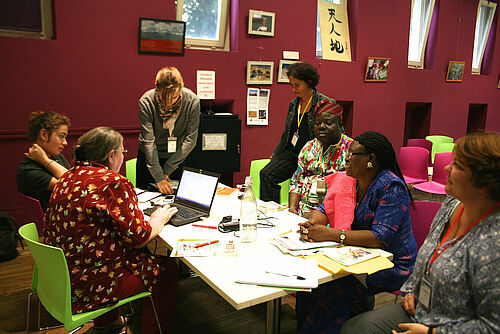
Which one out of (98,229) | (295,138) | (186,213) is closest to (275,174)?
(295,138)

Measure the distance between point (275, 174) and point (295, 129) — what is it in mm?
453

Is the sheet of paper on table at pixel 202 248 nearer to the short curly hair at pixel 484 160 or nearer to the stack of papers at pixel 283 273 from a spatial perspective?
the stack of papers at pixel 283 273

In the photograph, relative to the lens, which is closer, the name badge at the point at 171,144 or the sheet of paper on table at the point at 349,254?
the sheet of paper on table at the point at 349,254

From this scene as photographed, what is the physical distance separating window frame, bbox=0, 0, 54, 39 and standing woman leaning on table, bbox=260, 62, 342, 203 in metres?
2.60

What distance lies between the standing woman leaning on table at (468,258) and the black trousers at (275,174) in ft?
6.75

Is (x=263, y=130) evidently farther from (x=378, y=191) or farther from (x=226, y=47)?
(x=378, y=191)

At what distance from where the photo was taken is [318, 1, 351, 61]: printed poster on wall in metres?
6.04

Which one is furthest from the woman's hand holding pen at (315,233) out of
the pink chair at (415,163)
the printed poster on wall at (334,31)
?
the printed poster on wall at (334,31)

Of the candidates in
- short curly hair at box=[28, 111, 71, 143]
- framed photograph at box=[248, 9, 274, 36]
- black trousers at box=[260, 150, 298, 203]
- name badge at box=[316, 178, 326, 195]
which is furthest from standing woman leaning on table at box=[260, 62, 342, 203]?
framed photograph at box=[248, 9, 274, 36]

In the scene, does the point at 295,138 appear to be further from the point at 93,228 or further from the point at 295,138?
the point at 93,228

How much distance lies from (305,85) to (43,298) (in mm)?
2534

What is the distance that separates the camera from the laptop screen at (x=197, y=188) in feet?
8.21

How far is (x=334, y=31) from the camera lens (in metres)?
6.16

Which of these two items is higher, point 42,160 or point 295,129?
point 295,129
